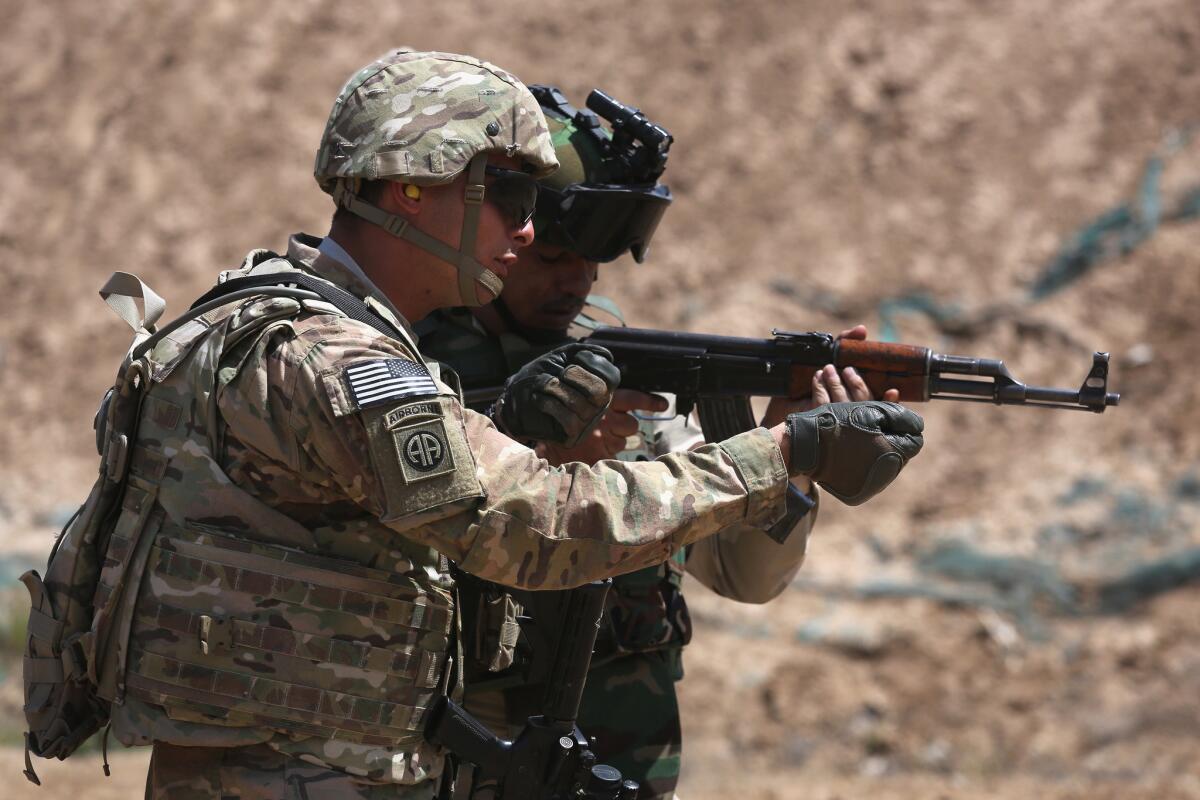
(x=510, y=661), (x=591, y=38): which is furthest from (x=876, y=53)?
(x=510, y=661)

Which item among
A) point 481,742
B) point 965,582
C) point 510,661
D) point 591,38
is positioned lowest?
point 481,742

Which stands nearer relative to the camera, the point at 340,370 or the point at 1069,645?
the point at 340,370

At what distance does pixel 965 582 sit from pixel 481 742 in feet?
19.9

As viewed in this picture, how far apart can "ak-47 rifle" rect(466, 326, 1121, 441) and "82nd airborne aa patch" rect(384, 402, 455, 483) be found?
3.93 ft

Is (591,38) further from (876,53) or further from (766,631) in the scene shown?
(766,631)

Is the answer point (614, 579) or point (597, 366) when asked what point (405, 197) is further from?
point (614, 579)

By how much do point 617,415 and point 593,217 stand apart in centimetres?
52

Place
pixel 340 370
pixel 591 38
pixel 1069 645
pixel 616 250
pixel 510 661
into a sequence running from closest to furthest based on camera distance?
pixel 340 370 → pixel 510 661 → pixel 616 250 → pixel 1069 645 → pixel 591 38

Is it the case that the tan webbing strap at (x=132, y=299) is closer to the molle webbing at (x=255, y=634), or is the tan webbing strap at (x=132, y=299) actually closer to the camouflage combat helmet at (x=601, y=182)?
the molle webbing at (x=255, y=634)

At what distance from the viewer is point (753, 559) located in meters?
3.80

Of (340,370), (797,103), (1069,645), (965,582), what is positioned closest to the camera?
(340,370)

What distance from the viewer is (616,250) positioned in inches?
151

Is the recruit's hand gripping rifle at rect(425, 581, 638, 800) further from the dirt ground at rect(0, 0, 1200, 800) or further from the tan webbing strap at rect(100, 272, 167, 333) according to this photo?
the dirt ground at rect(0, 0, 1200, 800)

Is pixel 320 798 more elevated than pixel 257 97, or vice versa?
pixel 257 97
